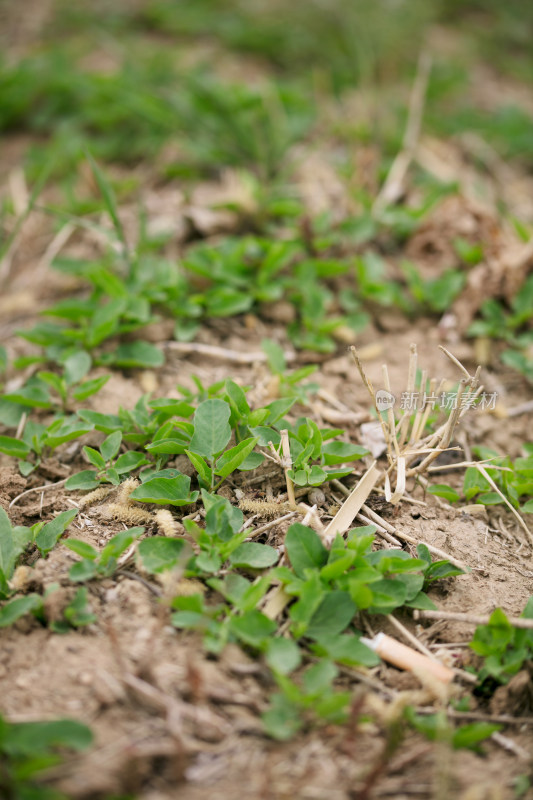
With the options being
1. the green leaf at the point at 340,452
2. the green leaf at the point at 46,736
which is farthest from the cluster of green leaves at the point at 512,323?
the green leaf at the point at 46,736

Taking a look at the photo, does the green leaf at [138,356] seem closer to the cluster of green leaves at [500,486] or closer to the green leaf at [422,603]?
the cluster of green leaves at [500,486]

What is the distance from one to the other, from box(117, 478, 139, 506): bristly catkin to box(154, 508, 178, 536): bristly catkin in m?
0.11

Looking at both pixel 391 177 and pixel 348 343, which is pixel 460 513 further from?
pixel 391 177

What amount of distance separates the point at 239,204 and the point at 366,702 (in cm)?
232

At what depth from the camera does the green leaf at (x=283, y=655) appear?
144 centimetres

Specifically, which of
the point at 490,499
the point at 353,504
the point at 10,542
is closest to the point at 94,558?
the point at 10,542

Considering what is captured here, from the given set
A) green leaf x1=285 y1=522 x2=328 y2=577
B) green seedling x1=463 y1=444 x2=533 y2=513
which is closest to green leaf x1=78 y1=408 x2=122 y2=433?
green leaf x1=285 y1=522 x2=328 y2=577

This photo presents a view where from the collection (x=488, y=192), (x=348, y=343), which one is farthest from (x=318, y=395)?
(x=488, y=192)

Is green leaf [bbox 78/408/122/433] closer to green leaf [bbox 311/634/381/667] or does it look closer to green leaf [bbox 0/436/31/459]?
green leaf [bbox 0/436/31/459]

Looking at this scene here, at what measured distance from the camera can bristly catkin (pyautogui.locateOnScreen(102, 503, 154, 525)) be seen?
1850 millimetres

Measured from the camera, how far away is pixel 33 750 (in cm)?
125

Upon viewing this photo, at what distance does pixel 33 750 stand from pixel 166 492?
741 mm

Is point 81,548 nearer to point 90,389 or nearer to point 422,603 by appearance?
point 90,389

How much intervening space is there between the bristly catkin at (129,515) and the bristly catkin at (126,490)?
0.07ft
